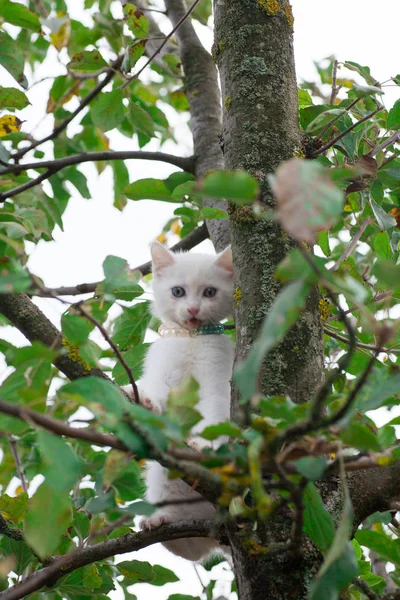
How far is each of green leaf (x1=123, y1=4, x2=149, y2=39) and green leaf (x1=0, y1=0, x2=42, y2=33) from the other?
0.44 metres

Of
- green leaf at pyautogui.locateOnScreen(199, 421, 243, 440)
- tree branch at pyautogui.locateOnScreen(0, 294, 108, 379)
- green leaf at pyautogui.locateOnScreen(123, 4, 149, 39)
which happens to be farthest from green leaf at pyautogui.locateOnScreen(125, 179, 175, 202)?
green leaf at pyautogui.locateOnScreen(199, 421, 243, 440)

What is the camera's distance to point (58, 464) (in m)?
0.87

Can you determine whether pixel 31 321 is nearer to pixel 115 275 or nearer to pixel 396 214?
pixel 115 275

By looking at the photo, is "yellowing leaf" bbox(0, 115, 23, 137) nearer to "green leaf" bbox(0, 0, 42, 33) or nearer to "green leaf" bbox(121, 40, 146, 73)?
"green leaf" bbox(0, 0, 42, 33)

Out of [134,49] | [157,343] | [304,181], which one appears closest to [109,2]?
[134,49]

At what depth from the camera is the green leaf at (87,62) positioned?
2436mm

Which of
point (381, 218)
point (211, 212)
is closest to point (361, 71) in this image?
point (381, 218)

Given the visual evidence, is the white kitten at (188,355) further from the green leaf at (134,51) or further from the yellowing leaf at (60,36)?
the yellowing leaf at (60,36)

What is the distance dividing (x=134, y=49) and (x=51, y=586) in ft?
5.81

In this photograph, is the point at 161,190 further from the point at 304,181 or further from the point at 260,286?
the point at 304,181

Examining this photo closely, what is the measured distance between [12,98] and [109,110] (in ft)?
1.09

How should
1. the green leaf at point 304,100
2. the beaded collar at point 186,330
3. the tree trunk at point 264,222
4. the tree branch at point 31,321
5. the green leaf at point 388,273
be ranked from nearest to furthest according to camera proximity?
1. the green leaf at point 388,273
2. the tree trunk at point 264,222
3. the tree branch at point 31,321
4. the green leaf at point 304,100
5. the beaded collar at point 186,330

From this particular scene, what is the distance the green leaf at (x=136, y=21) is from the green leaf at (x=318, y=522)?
2011 millimetres

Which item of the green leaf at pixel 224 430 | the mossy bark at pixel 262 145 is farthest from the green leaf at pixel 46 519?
the mossy bark at pixel 262 145
